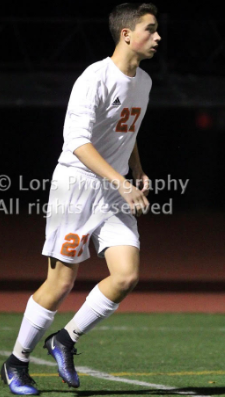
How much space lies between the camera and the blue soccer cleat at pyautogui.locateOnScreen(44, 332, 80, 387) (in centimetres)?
400

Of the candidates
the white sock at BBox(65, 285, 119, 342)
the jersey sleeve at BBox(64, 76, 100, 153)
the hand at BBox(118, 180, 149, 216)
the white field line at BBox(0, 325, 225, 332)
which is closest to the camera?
the hand at BBox(118, 180, 149, 216)

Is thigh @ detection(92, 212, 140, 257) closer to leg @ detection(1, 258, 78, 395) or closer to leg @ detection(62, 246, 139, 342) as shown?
leg @ detection(62, 246, 139, 342)

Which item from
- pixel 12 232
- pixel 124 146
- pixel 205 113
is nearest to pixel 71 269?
pixel 124 146

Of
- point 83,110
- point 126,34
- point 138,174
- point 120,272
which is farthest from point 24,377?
point 126,34

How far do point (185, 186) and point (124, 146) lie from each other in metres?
19.4

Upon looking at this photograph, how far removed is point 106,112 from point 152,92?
35.3ft

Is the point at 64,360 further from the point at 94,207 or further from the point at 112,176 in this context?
the point at 112,176

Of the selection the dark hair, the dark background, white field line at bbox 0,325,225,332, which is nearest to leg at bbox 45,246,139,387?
the dark hair

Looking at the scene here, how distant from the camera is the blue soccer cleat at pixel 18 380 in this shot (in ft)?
13.3

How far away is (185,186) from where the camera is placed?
76.9 feet

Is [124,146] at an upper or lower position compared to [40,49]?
lower

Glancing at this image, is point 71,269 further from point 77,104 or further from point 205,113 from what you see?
point 205,113

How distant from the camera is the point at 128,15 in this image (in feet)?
13.3

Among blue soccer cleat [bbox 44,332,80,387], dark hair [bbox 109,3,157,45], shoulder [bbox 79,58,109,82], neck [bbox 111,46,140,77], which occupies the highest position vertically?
dark hair [bbox 109,3,157,45]
